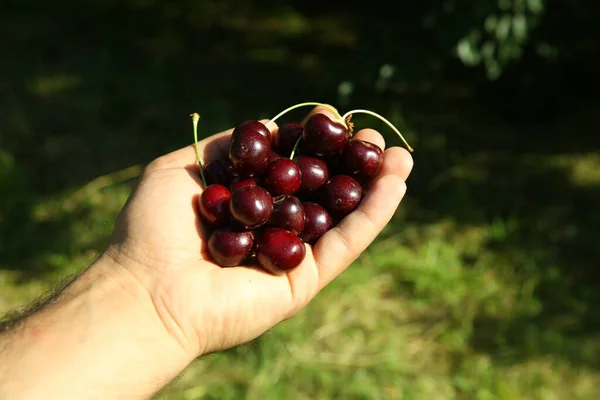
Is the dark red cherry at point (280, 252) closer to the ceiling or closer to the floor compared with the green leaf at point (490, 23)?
closer to the ceiling

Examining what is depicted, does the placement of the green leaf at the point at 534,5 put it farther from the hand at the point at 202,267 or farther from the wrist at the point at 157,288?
the wrist at the point at 157,288

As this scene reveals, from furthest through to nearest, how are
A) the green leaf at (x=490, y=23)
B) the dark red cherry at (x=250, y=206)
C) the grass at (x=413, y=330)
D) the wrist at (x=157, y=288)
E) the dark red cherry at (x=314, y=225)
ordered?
the green leaf at (x=490, y=23) → the grass at (x=413, y=330) → the dark red cherry at (x=314, y=225) → the dark red cherry at (x=250, y=206) → the wrist at (x=157, y=288)

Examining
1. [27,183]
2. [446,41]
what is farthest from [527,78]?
[27,183]

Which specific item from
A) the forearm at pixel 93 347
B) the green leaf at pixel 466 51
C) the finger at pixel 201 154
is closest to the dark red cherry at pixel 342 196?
the finger at pixel 201 154

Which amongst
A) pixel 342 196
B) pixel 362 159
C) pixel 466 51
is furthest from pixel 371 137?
pixel 466 51

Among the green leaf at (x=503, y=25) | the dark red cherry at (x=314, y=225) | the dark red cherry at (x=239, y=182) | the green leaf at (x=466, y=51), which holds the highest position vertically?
the dark red cherry at (x=239, y=182)

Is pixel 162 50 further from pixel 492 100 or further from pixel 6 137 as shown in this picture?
pixel 492 100

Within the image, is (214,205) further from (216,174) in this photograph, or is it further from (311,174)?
(311,174)
